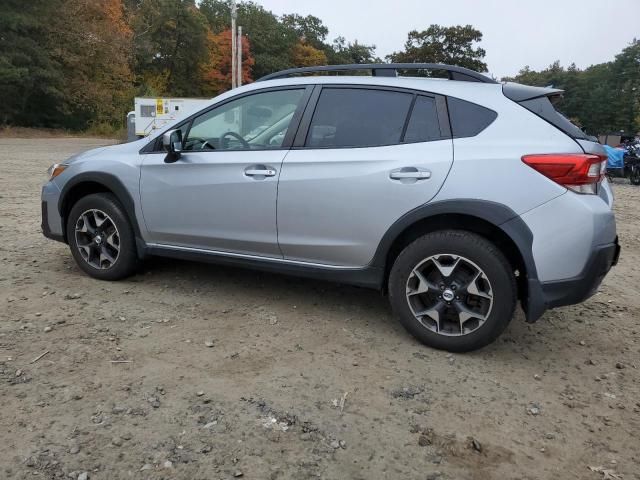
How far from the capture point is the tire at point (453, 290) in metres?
3.31

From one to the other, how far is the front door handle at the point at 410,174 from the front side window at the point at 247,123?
91 cm

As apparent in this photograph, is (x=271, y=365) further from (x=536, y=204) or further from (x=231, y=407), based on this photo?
(x=536, y=204)

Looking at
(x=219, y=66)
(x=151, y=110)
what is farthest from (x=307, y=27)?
(x=151, y=110)

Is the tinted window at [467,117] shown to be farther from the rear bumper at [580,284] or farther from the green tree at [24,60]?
the green tree at [24,60]

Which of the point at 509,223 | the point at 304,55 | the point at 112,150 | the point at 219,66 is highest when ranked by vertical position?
the point at 304,55

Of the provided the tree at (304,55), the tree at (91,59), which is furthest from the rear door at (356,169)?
the tree at (304,55)

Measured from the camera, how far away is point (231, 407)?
2.85m

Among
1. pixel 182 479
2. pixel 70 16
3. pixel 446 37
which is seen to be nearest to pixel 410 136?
pixel 182 479

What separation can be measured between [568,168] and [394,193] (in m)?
1.00

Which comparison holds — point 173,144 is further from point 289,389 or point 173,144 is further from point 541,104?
point 541,104

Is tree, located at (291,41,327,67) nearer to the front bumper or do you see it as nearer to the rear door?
the front bumper

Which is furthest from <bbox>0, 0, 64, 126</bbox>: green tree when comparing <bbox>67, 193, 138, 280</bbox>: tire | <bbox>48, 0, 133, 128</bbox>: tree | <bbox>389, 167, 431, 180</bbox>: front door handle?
A: <bbox>389, 167, 431, 180</bbox>: front door handle

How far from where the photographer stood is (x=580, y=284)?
3.23 meters

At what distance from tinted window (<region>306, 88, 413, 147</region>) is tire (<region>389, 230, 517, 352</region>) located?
76cm
